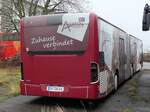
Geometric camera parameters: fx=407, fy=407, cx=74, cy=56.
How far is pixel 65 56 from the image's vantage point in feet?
40.0

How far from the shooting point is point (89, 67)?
11.9 m

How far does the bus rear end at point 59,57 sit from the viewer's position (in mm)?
11938

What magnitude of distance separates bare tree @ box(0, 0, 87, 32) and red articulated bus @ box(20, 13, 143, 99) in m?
32.8

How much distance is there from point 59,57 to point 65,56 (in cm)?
21

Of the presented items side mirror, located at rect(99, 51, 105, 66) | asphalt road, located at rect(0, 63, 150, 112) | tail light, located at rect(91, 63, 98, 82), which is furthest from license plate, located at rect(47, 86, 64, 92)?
side mirror, located at rect(99, 51, 105, 66)

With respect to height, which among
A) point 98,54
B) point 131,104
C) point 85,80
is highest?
point 98,54

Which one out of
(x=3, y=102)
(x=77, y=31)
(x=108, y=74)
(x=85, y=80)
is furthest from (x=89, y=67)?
(x=3, y=102)

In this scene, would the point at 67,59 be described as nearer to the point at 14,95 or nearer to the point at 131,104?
the point at 131,104

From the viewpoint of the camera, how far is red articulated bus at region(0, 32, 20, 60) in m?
37.0

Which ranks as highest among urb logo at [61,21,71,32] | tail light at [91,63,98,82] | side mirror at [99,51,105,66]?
urb logo at [61,21,71,32]

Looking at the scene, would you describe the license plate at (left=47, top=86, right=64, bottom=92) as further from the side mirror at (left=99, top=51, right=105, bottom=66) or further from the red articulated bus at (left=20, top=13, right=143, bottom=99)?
the side mirror at (left=99, top=51, right=105, bottom=66)

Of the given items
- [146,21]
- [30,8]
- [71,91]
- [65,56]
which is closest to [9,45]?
[30,8]

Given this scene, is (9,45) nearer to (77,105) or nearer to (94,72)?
(77,105)

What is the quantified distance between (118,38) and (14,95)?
193 inches
